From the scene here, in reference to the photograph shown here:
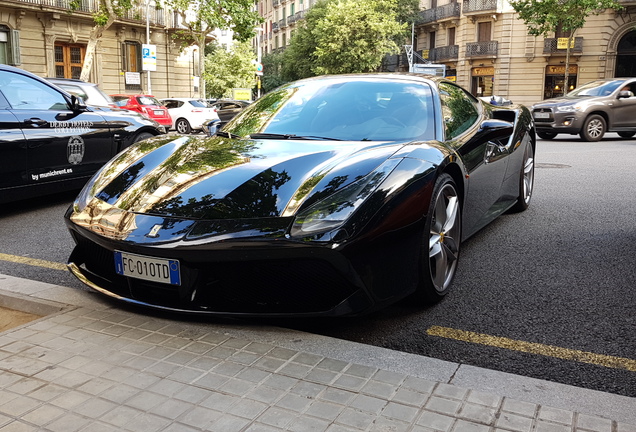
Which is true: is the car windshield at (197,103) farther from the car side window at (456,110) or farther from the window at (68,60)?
the car side window at (456,110)

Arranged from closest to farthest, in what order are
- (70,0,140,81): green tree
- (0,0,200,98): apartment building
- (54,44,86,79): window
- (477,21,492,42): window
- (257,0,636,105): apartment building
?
(70,0,140,81): green tree, (0,0,200,98): apartment building, (54,44,86,79): window, (257,0,636,105): apartment building, (477,21,492,42): window

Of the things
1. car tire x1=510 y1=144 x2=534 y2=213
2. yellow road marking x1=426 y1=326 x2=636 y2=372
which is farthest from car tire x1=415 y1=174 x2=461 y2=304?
car tire x1=510 y1=144 x2=534 y2=213

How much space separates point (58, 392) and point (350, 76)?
298 cm

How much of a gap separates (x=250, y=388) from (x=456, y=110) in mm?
2692

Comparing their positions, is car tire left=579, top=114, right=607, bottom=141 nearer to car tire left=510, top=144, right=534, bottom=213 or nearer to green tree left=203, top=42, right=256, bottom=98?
car tire left=510, top=144, right=534, bottom=213

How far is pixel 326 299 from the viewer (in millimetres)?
2836

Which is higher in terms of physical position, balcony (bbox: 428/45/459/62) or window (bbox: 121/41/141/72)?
balcony (bbox: 428/45/459/62)

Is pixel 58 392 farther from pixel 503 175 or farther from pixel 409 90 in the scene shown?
pixel 503 175

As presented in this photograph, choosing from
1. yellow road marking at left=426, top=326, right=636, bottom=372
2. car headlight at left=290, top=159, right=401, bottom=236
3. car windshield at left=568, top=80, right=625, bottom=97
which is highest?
car windshield at left=568, top=80, right=625, bottom=97

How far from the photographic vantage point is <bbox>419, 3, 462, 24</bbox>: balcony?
4704 cm

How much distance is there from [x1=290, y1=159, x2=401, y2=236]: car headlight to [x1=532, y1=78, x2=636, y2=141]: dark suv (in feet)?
44.6

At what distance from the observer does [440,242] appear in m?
3.46

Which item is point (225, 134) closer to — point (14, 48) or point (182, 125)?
point (182, 125)

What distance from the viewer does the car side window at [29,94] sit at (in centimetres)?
609
